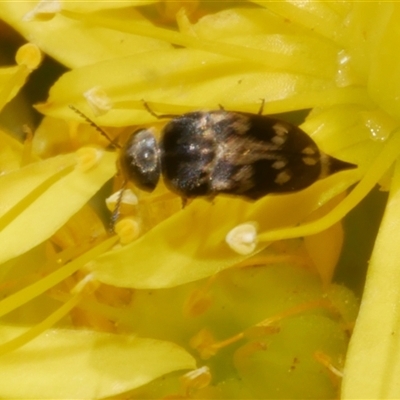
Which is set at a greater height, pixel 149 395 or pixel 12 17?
pixel 12 17

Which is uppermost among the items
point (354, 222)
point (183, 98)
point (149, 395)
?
point (183, 98)

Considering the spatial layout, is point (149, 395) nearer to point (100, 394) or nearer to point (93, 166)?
point (100, 394)

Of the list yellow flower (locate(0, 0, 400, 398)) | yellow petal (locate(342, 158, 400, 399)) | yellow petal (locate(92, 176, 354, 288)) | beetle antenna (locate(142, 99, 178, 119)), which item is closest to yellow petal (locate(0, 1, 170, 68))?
yellow flower (locate(0, 0, 400, 398))

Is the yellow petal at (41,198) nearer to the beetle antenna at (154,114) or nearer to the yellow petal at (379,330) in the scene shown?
the beetle antenna at (154,114)

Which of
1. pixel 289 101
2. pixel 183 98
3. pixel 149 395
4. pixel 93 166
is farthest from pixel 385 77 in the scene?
pixel 149 395

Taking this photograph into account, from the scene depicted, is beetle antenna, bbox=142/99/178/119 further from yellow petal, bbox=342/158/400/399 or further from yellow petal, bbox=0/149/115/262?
yellow petal, bbox=342/158/400/399

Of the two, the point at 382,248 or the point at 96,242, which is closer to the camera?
the point at 382,248

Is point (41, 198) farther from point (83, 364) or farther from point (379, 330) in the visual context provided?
point (379, 330)
